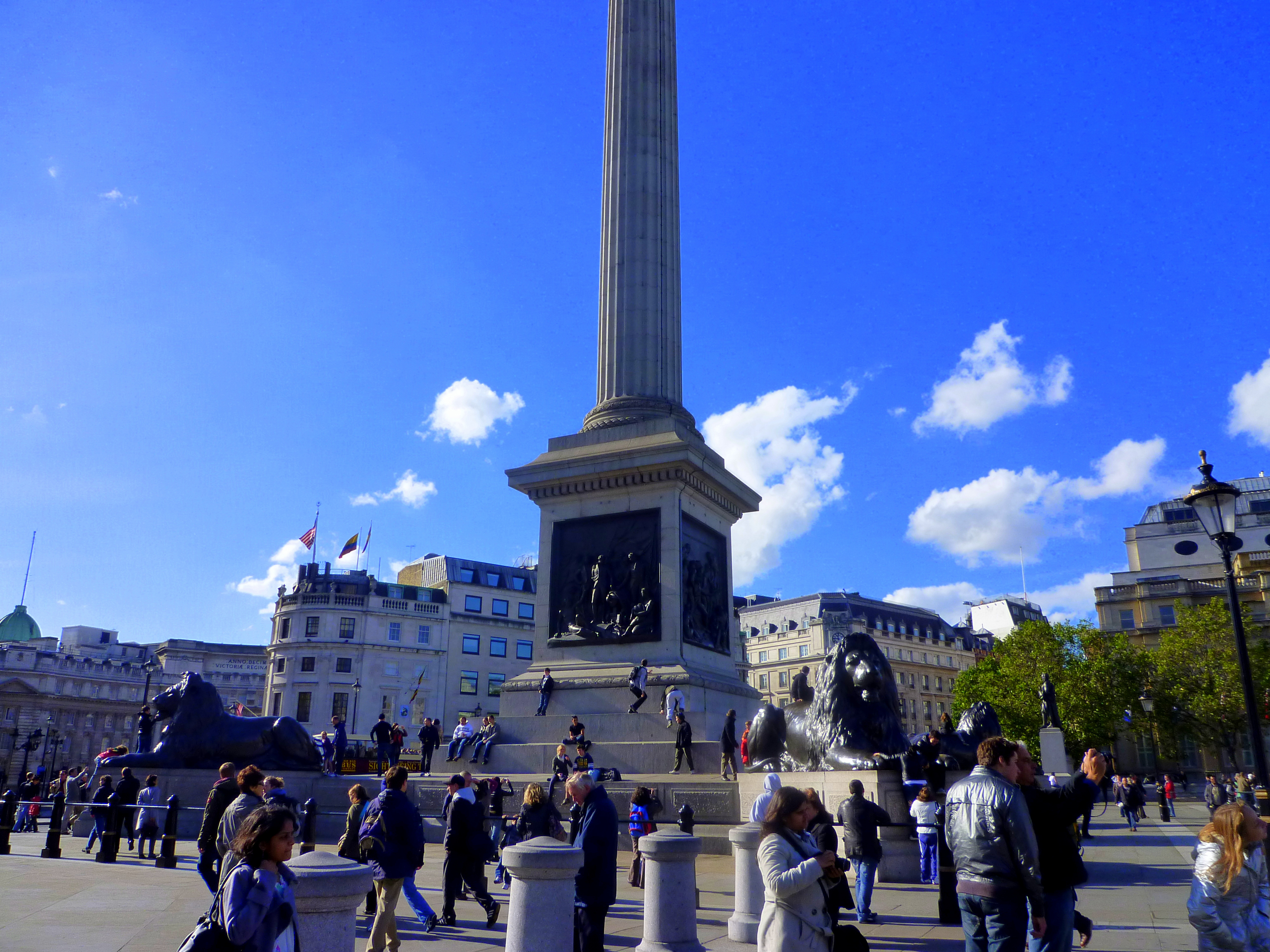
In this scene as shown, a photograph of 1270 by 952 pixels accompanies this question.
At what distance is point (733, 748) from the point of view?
66.0 feet

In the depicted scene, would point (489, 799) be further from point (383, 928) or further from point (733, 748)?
point (383, 928)

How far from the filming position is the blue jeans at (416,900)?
33.6ft

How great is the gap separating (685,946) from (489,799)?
8789 millimetres

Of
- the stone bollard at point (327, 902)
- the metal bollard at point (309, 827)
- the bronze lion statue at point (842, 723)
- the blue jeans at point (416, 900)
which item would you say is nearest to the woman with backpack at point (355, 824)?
the blue jeans at point (416, 900)

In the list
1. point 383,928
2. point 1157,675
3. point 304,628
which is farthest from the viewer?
point 304,628

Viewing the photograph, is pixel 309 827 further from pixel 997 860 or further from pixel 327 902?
pixel 997 860

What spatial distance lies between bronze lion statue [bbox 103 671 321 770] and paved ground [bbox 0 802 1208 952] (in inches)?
189

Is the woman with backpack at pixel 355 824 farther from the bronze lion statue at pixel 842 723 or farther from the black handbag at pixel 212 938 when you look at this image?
the bronze lion statue at pixel 842 723

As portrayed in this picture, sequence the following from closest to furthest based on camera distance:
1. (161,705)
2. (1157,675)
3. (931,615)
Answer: (161,705)
(1157,675)
(931,615)

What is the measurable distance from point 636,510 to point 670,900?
1632 centimetres

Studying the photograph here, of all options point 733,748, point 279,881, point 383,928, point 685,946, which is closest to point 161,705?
point 733,748

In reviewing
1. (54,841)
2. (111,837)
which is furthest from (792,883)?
(54,841)

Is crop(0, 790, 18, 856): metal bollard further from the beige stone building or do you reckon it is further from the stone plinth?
the beige stone building

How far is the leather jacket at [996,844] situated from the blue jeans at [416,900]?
5.97m
